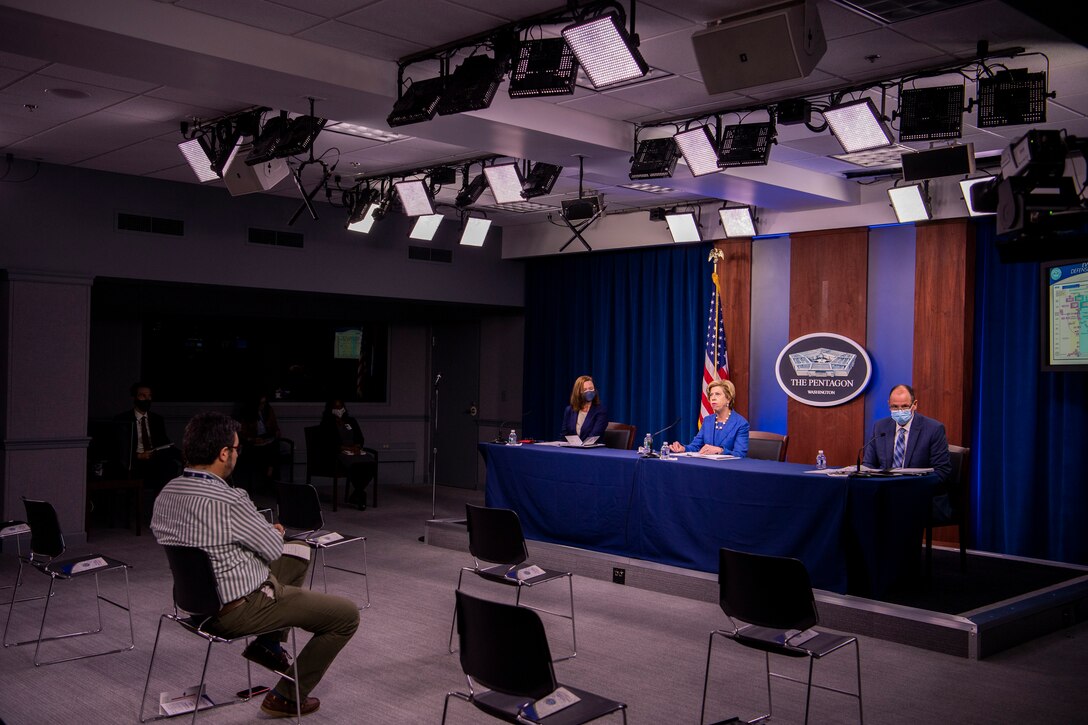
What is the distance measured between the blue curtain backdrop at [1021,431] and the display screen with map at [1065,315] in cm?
24

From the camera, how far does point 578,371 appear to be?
10914mm

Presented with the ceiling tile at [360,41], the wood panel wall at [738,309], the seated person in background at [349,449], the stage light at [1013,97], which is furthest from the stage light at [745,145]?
the seated person in background at [349,449]

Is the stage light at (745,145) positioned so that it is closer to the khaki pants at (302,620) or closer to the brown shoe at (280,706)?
the khaki pants at (302,620)

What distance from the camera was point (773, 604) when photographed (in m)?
3.78

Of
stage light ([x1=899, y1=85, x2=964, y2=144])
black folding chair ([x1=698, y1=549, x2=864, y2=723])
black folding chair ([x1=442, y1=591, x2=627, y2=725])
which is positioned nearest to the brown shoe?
black folding chair ([x1=442, y1=591, x2=627, y2=725])

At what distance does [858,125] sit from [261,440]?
7731mm

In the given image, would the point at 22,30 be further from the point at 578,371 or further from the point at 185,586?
the point at 578,371

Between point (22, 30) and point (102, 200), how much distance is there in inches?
168

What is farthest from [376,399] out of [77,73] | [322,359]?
[77,73]

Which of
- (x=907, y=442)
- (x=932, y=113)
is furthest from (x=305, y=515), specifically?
(x=932, y=113)

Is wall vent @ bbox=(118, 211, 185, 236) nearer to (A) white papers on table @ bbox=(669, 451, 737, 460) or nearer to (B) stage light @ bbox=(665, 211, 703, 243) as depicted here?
(B) stage light @ bbox=(665, 211, 703, 243)

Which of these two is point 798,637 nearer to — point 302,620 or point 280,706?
point 302,620

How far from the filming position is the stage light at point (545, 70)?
4.50m

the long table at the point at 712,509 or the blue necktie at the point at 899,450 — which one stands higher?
the blue necktie at the point at 899,450
